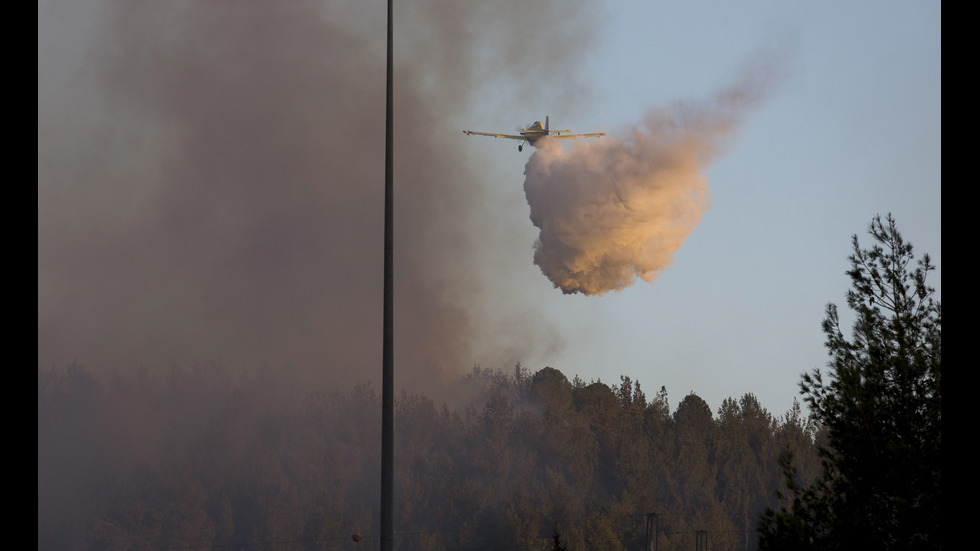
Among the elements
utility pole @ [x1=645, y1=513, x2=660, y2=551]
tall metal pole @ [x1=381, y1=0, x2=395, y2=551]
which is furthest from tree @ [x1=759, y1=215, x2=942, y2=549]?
utility pole @ [x1=645, y1=513, x2=660, y2=551]

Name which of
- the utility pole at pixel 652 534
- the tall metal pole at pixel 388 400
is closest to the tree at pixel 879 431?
the tall metal pole at pixel 388 400

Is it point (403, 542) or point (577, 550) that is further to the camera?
point (403, 542)

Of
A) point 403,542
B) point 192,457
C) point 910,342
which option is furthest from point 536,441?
point 910,342

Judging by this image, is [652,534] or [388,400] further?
[652,534]

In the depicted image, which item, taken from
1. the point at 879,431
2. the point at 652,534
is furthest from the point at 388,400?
the point at 652,534

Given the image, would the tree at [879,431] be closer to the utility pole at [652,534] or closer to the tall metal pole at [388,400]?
the tall metal pole at [388,400]

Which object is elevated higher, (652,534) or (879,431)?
(879,431)

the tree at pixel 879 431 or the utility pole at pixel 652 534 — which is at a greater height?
the tree at pixel 879 431

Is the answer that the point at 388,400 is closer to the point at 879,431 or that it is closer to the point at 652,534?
the point at 879,431

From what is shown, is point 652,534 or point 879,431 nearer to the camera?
point 879,431
